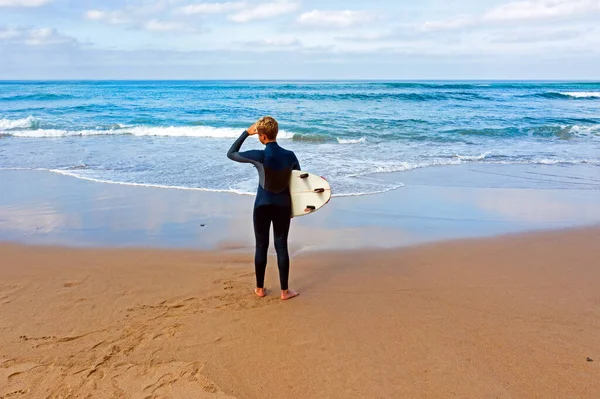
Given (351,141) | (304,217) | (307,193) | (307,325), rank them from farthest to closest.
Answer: (351,141)
(304,217)
(307,193)
(307,325)

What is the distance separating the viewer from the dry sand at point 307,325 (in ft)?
10.1

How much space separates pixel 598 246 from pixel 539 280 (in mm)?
1626

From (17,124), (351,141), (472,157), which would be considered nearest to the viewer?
(472,157)

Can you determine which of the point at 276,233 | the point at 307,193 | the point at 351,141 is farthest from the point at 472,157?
the point at 276,233

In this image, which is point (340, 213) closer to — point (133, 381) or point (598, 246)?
point (598, 246)

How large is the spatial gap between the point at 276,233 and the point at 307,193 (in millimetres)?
492

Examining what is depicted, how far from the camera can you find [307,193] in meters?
4.57

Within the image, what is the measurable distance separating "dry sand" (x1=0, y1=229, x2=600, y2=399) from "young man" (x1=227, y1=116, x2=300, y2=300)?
350 millimetres

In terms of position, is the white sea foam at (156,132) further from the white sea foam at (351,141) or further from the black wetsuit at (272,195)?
the black wetsuit at (272,195)

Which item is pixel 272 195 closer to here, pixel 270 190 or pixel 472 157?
pixel 270 190

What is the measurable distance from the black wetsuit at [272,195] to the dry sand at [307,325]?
39 centimetres

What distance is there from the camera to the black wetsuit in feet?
13.9

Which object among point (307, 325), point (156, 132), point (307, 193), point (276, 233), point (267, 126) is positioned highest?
point (267, 126)

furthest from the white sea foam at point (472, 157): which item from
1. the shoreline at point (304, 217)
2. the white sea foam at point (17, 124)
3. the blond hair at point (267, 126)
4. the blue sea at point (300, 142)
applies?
the white sea foam at point (17, 124)
